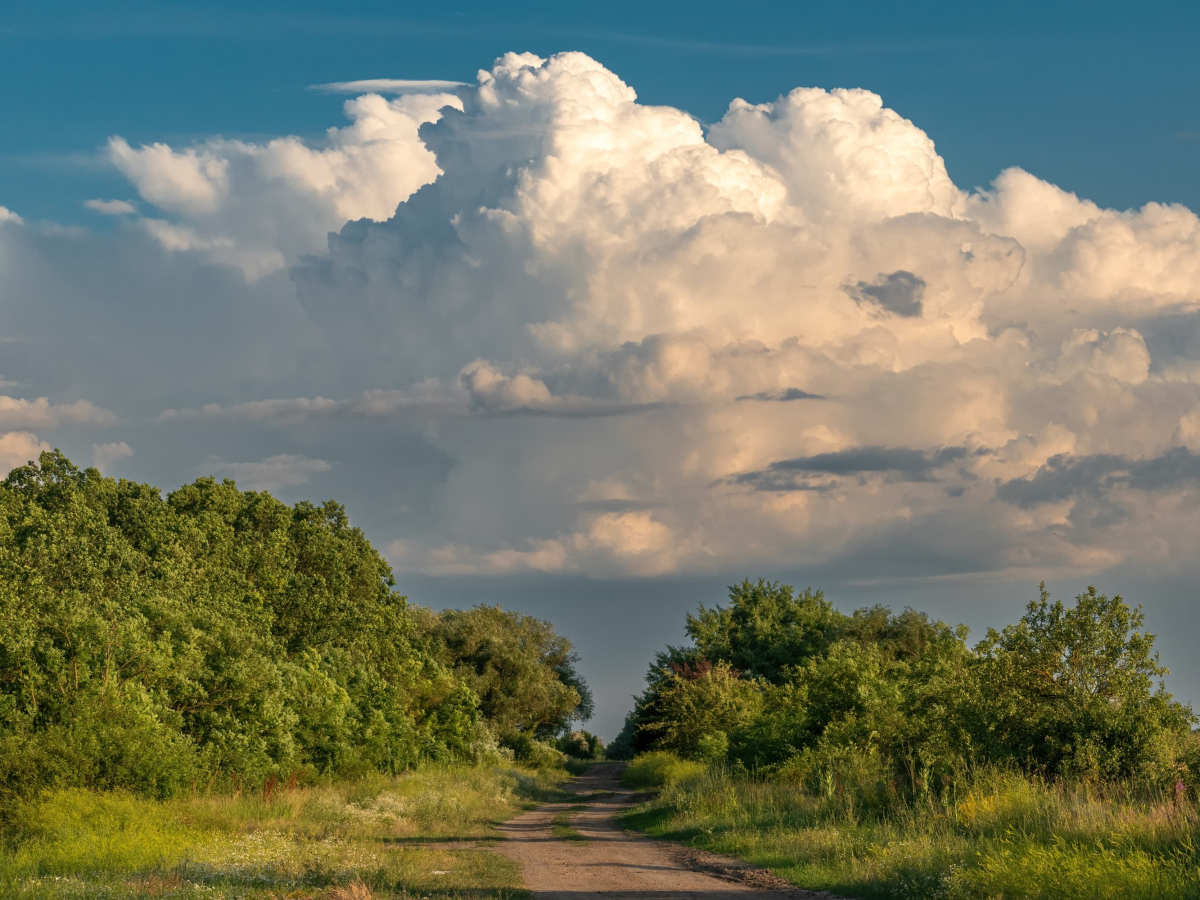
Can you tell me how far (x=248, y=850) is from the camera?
2047 centimetres

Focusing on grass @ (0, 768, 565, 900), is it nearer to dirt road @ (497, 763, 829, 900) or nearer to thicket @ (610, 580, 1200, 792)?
dirt road @ (497, 763, 829, 900)

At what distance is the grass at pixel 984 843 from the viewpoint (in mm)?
12219

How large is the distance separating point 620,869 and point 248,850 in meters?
7.05

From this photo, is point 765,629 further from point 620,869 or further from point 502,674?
point 620,869

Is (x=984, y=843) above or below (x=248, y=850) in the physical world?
above

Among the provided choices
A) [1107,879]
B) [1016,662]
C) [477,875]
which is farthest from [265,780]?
[1107,879]

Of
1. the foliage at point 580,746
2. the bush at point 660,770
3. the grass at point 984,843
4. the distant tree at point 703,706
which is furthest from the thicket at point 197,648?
the foliage at point 580,746

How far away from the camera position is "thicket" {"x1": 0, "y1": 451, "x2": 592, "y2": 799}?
25.6 m

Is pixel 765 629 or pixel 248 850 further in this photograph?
pixel 765 629

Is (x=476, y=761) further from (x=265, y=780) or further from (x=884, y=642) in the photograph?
(x=884, y=642)

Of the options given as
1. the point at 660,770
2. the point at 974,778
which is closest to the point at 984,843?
the point at 974,778

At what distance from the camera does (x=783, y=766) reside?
30906mm

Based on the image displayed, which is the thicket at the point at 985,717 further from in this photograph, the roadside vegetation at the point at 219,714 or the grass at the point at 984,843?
the roadside vegetation at the point at 219,714

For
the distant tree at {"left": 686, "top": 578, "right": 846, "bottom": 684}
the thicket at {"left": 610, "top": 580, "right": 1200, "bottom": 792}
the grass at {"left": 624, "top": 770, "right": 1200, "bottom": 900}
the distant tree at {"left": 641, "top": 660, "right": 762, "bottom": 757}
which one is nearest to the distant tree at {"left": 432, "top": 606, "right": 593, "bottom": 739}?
the distant tree at {"left": 686, "top": 578, "right": 846, "bottom": 684}
